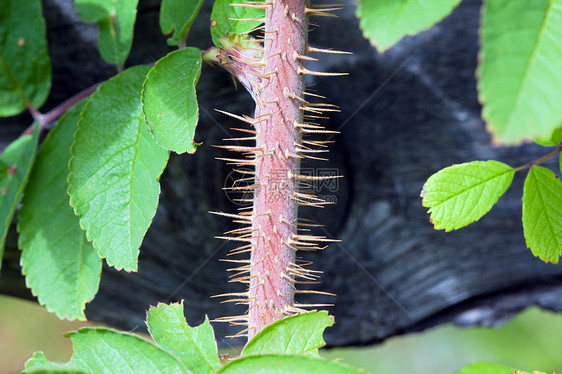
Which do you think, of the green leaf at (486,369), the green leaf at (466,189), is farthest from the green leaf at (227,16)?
the green leaf at (486,369)

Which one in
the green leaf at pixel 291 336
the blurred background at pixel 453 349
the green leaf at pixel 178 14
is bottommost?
the blurred background at pixel 453 349

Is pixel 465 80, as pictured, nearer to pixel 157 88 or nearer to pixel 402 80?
pixel 402 80

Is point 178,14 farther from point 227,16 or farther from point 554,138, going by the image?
point 554,138

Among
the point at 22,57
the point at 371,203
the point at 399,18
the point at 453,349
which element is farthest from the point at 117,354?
the point at 453,349

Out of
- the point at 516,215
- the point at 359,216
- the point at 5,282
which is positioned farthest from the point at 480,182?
the point at 5,282

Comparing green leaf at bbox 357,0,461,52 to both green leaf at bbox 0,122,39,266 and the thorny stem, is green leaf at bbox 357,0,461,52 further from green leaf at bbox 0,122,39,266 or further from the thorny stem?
green leaf at bbox 0,122,39,266

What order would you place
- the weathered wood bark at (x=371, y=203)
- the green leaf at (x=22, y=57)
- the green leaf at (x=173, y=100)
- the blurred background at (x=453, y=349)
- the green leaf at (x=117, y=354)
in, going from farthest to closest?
1. the blurred background at (x=453, y=349)
2. the weathered wood bark at (x=371, y=203)
3. the green leaf at (x=22, y=57)
4. the green leaf at (x=173, y=100)
5. the green leaf at (x=117, y=354)

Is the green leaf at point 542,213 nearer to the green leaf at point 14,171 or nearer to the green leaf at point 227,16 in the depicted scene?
the green leaf at point 227,16

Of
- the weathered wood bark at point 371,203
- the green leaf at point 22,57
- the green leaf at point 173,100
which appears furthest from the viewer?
the weathered wood bark at point 371,203
